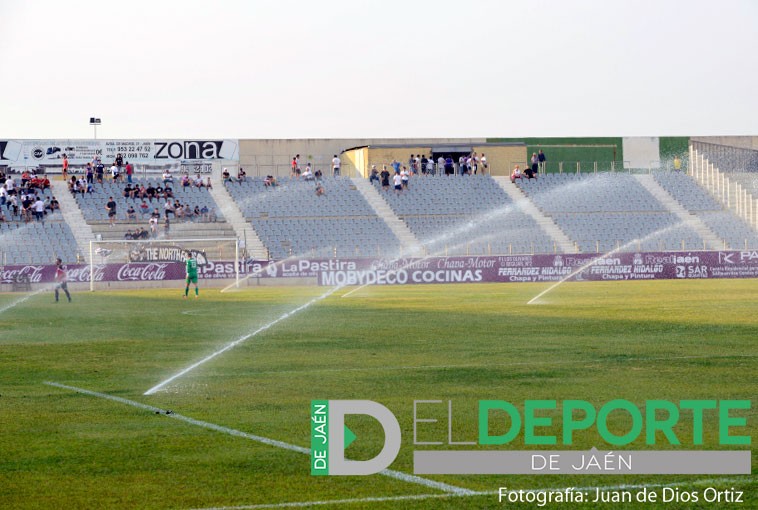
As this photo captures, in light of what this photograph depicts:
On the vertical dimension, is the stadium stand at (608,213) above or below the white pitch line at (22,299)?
above

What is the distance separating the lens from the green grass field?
9.62 meters


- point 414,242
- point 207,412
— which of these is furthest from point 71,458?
point 414,242

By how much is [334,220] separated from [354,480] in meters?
61.1

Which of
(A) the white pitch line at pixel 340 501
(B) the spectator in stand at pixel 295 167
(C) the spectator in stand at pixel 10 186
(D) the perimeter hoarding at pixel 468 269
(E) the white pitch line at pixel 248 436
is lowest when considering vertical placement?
(A) the white pitch line at pixel 340 501

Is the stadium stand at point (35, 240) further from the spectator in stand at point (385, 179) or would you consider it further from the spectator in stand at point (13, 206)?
the spectator in stand at point (385, 179)

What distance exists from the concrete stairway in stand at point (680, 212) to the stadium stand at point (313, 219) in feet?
59.7

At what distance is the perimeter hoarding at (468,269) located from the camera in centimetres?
5966

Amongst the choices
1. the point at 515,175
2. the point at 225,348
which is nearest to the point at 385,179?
the point at 515,175

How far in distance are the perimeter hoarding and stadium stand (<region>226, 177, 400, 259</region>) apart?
115 inches

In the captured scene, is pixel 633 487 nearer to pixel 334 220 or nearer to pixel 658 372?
pixel 658 372

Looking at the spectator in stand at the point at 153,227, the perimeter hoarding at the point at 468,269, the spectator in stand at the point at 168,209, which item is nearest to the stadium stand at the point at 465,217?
the perimeter hoarding at the point at 468,269

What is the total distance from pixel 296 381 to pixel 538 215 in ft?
189

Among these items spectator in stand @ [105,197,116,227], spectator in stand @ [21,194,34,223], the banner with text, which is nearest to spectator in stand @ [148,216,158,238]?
spectator in stand @ [105,197,116,227]

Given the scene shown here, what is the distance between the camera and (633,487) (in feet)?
30.3
